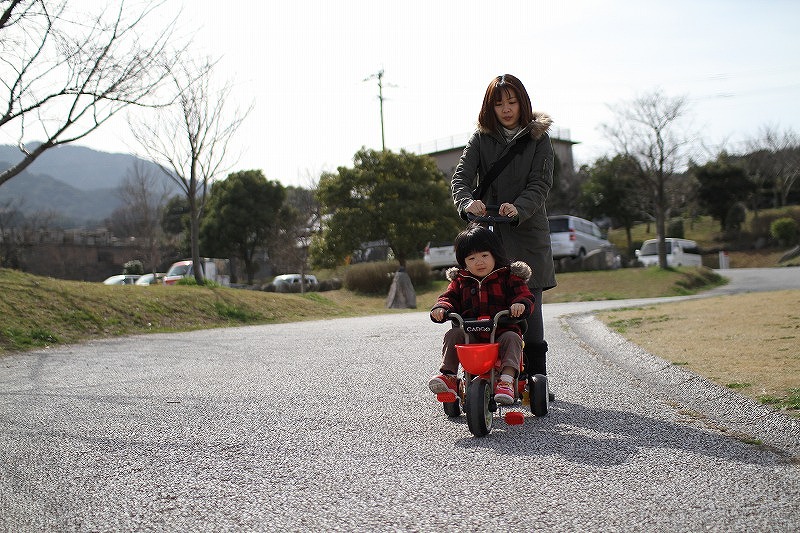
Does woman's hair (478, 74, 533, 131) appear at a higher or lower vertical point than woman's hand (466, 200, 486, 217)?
higher

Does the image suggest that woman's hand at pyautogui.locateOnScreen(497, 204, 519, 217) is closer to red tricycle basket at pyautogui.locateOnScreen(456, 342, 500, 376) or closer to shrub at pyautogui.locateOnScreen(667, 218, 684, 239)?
red tricycle basket at pyautogui.locateOnScreen(456, 342, 500, 376)

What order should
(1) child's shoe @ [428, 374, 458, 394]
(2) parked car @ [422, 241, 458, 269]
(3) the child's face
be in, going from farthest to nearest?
(2) parked car @ [422, 241, 458, 269] < (3) the child's face < (1) child's shoe @ [428, 374, 458, 394]

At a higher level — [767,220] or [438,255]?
[767,220]

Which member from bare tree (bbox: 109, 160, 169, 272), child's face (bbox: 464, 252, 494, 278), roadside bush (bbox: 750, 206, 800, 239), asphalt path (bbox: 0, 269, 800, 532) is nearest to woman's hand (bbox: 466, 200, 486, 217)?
child's face (bbox: 464, 252, 494, 278)

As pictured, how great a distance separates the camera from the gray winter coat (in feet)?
13.8

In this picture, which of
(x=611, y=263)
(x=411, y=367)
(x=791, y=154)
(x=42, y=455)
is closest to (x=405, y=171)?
(x=611, y=263)

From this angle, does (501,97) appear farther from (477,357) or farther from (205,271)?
(205,271)

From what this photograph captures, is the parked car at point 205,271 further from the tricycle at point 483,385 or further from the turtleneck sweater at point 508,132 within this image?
the tricycle at point 483,385

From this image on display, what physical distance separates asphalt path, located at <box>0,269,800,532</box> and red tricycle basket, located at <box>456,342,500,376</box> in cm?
30

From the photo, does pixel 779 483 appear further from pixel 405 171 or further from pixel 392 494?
pixel 405 171

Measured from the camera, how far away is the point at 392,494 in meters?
2.58

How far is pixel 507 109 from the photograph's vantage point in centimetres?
425

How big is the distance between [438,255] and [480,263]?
24.7 metres

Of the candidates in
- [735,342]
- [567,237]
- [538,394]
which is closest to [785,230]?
[567,237]
